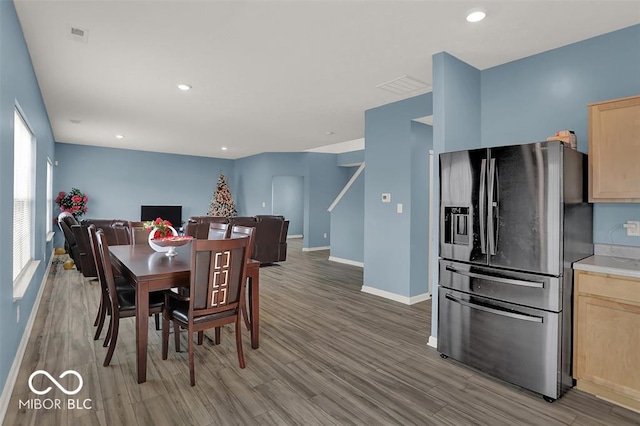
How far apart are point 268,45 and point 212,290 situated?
85.9 inches

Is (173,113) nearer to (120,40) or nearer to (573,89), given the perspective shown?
(120,40)

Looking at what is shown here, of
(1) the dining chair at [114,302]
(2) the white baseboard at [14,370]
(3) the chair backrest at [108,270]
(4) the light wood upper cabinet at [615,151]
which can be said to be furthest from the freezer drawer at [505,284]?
(2) the white baseboard at [14,370]

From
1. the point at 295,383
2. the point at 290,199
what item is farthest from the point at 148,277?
the point at 290,199

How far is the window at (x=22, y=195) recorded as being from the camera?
9.74 ft

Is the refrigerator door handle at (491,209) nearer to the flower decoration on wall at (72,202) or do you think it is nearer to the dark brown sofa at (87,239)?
the dark brown sofa at (87,239)

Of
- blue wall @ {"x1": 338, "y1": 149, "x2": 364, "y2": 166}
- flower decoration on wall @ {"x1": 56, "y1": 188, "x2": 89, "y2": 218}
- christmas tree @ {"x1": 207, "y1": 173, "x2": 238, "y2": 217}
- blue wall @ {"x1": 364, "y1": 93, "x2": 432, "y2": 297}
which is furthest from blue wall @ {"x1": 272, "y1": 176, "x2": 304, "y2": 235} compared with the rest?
blue wall @ {"x1": 364, "y1": 93, "x2": 432, "y2": 297}

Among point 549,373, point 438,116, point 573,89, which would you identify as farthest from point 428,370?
point 573,89

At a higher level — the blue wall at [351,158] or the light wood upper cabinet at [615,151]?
the blue wall at [351,158]

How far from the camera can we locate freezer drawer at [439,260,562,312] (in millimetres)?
2248

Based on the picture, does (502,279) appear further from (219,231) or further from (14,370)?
(14,370)

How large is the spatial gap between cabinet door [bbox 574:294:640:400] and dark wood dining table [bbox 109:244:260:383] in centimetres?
252

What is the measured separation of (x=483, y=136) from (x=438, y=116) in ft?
2.29

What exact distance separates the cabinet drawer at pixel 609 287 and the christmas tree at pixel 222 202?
930cm

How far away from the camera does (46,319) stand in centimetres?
357
